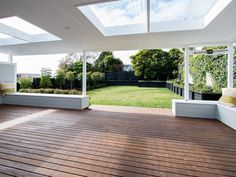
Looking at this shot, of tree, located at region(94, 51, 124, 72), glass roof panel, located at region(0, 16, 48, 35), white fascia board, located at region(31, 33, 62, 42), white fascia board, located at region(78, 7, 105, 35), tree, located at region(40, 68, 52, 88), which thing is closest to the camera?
white fascia board, located at region(78, 7, 105, 35)

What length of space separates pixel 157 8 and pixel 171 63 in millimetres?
11879

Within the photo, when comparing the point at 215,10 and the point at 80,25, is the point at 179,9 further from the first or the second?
the point at 80,25

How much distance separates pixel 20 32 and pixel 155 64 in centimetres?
1187

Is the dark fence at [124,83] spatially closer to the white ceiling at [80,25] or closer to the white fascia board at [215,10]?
the white ceiling at [80,25]

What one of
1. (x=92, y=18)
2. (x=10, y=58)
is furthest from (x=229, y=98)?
(x=10, y=58)

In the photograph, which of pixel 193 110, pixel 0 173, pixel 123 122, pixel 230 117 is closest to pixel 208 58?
pixel 193 110

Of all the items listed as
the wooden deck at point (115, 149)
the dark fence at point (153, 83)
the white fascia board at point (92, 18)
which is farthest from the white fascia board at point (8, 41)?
the dark fence at point (153, 83)

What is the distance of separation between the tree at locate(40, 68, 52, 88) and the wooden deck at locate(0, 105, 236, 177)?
566 centimetres

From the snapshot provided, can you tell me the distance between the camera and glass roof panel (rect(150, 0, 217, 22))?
9.25 ft

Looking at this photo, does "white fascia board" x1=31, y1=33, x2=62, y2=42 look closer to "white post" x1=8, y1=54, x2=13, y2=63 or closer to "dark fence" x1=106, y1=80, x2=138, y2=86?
"white post" x1=8, y1=54, x2=13, y2=63

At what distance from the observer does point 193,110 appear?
4406mm

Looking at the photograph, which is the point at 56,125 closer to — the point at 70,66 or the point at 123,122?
the point at 123,122

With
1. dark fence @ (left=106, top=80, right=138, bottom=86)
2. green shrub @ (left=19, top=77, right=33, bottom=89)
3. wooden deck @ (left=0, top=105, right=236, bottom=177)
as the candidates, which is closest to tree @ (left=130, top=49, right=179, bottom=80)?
dark fence @ (left=106, top=80, right=138, bottom=86)

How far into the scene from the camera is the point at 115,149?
234cm
